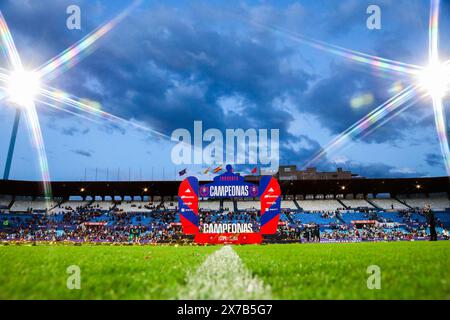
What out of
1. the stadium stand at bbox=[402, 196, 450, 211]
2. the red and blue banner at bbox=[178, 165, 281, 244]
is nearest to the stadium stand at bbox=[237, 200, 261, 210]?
the red and blue banner at bbox=[178, 165, 281, 244]

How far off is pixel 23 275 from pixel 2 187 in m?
71.2

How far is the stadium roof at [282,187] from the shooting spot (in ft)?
200

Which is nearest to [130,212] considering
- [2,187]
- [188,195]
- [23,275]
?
[2,187]

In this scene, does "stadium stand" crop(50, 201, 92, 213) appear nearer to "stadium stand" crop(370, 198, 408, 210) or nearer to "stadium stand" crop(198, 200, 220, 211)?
"stadium stand" crop(198, 200, 220, 211)

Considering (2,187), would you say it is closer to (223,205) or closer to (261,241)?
(223,205)

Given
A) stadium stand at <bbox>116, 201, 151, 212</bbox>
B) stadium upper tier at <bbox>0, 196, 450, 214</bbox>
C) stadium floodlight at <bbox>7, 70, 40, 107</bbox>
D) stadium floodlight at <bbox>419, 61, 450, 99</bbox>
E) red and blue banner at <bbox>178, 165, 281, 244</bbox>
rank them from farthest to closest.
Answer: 1. stadium stand at <bbox>116, 201, 151, 212</bbox>
2. stadium upper tier at <bbox>0, 196, 450, 214</bbox>
3. stadium floodlight at <bbox>7, 70, 40, 107</bbox>
4. stadium floodlight at <bbox>419, 61, 450, 99</bbox>
5. red and blue banner at <bbox>178, 165, 281, 244</bbox>

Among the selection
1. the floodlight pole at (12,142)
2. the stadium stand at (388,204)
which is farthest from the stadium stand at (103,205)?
the stadium stand at (388,204)

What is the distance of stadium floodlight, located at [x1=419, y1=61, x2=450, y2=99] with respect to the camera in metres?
38.6

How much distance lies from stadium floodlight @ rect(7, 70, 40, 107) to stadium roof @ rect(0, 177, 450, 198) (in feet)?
62.1

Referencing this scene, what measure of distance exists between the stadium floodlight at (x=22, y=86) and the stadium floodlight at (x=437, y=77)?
65.3 metres

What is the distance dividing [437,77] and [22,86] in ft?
222

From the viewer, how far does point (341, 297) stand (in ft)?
12.2

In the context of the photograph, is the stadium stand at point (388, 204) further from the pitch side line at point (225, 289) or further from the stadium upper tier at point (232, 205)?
the pitch side line at point (225, 289)

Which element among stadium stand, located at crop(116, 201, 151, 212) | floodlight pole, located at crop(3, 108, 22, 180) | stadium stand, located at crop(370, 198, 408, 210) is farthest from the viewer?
stadium stand, located at crop(116, 201, 151, 212)
